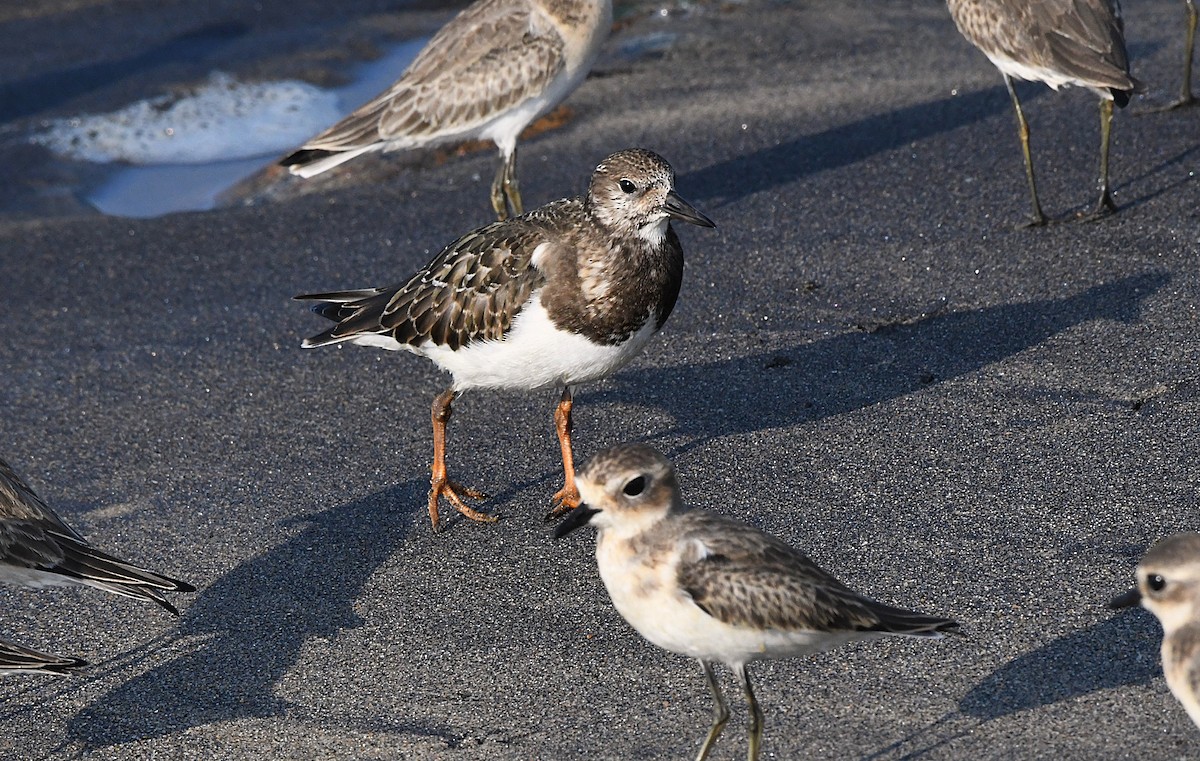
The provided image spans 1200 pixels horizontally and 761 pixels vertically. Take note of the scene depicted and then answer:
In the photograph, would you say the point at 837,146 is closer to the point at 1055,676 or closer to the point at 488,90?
the point at 488,90

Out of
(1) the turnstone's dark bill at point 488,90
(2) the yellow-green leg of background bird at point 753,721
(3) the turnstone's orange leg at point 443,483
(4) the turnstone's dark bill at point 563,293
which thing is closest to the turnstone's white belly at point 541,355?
(4) the turnstone's dark bill at point 563,293

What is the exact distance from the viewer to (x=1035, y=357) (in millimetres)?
7246

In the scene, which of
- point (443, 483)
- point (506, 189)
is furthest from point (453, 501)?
point (506, 189)

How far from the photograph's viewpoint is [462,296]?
654cm

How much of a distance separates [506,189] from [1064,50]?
141 inches

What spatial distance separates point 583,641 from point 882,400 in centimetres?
230

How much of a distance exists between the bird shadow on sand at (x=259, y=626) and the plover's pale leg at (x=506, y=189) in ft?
10.2

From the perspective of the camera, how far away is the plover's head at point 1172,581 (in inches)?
166

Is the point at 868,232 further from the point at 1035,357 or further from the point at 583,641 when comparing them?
the point at 583,641

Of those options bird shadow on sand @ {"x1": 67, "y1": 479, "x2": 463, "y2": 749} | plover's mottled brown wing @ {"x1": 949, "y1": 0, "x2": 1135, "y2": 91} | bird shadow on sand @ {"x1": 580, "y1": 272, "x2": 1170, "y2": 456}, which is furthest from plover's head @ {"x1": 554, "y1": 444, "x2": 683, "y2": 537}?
plover's mottled brown wing @ {"x1": 949, "y1": 0, "x2": 1135, "y2": 91}

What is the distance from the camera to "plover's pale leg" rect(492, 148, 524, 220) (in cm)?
949

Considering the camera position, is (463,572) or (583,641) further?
(463,572)

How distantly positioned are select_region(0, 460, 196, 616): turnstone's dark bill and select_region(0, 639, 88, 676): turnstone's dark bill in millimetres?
543

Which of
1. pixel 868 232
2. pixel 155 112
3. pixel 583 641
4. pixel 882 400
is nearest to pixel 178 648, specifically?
pixel 583 641
